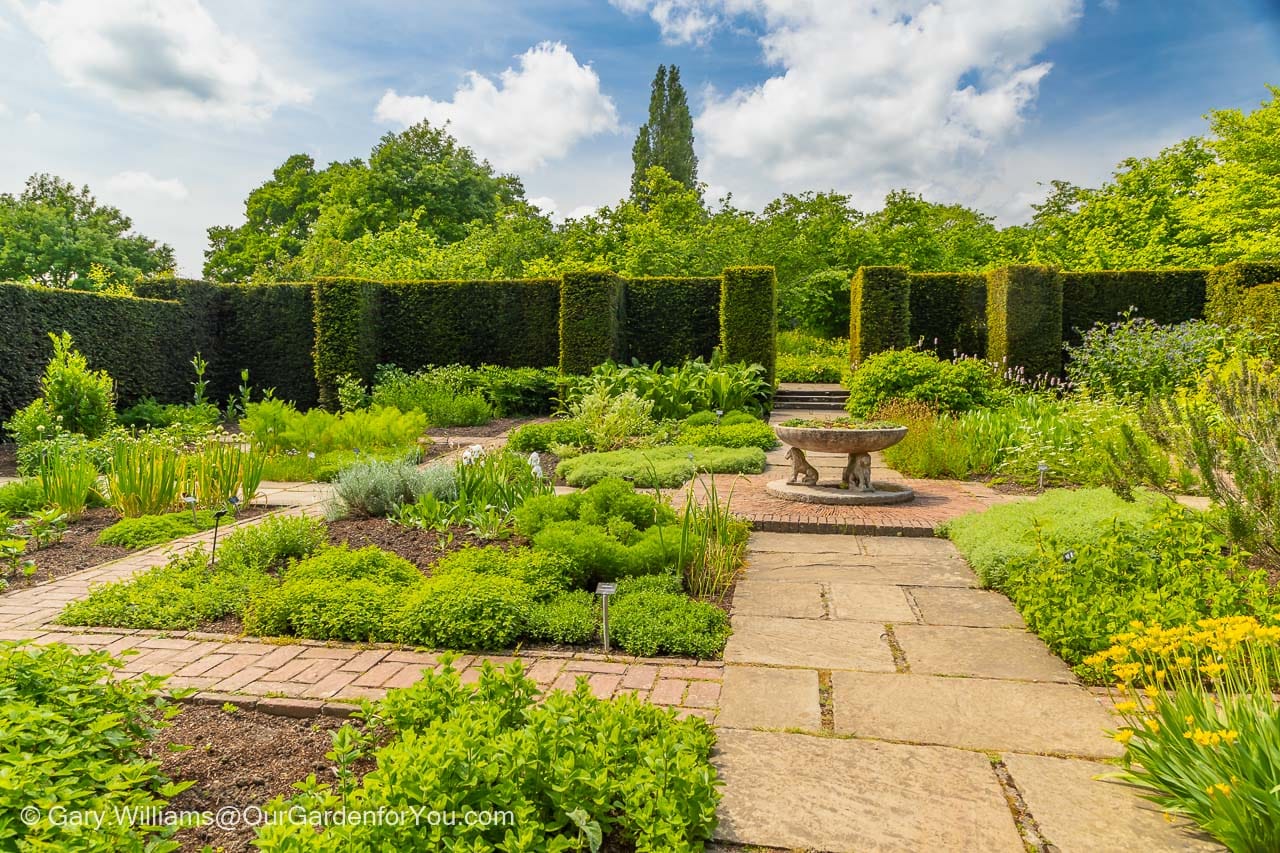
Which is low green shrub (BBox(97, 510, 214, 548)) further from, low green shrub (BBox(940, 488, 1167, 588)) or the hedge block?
the hedge block

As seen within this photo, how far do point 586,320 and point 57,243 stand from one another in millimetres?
28141

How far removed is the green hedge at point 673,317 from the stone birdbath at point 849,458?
7.99m

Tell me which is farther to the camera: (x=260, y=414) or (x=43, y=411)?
(x=260, y=414)

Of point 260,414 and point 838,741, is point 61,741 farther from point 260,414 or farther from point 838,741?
point 260,414

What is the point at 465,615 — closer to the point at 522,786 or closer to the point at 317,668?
the point at 317,668

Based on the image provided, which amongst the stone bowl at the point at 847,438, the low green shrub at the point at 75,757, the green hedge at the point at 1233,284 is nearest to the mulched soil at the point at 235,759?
the low green shrub at the point at 75,757

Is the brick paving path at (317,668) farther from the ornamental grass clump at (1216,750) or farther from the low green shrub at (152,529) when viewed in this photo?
the low green shrub at (152,529)

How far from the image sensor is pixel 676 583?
12.4ft

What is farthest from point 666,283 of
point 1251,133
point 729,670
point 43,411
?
point 1251,133

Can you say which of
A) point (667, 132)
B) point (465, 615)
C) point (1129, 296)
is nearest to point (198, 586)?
point (465, 615)

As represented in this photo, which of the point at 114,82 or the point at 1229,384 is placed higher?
the point at 114,82

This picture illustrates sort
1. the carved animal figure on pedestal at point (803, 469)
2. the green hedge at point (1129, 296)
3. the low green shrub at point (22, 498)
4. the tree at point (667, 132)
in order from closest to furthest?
the low green shrub at point (22, 498), the carved animal figure on pedestal at point (803, 469), the green hedge at point (1129, 296), the tree at point (667, 132)

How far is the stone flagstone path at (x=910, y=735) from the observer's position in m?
1.90

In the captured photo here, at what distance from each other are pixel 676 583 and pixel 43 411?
8080 millimetres
